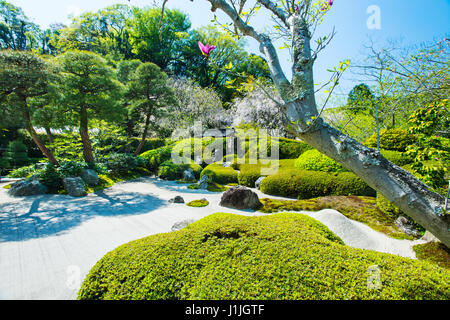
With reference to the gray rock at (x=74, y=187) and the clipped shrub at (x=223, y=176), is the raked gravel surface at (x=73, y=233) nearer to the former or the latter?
the gray rock at (x=74, y=187)

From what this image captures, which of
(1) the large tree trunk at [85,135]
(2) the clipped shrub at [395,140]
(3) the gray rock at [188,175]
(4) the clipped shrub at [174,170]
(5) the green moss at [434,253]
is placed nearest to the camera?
(5) the green moss at [434,253]

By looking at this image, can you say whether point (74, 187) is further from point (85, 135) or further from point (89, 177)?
point (85, 135)

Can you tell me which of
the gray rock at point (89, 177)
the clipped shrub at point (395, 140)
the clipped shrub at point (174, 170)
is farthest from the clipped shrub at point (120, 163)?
the clipped shrub at point (395, 140)

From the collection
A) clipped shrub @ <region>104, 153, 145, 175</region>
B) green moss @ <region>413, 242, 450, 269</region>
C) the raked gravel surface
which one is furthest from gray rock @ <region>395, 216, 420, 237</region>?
clipped shrub @ <region>104, 153, 145, 175</region>

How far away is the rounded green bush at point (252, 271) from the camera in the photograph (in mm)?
1417

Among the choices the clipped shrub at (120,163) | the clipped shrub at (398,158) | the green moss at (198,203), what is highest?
the clipped shrub at (398,158)

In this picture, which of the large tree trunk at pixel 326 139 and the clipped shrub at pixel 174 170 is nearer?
the large tree trunk at pixel 326 139

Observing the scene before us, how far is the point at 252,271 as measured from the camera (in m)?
1.56

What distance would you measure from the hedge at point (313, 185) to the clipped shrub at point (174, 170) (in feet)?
15.6

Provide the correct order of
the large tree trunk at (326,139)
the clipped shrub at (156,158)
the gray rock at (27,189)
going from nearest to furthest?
1. the large tree trunk at (326,139)
2. the gray rock at (27,189)
3. the clipped shrub at (156,158)

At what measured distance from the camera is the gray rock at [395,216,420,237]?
3.81 metres

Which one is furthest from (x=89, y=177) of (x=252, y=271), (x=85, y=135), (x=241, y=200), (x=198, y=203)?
(x=252, y=271)

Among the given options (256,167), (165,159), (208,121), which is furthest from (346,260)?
(208,121)

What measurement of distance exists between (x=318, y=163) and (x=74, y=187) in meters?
8.81
